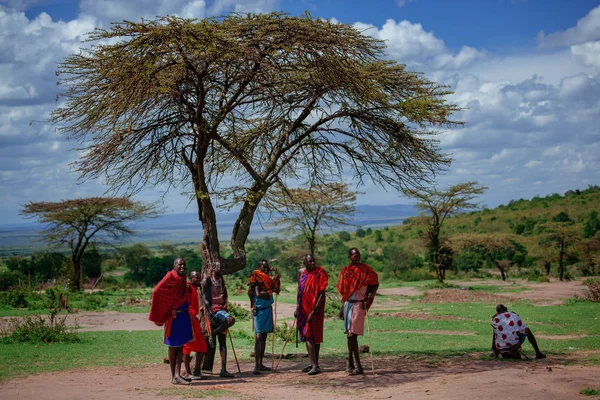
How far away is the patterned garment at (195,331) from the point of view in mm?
10234

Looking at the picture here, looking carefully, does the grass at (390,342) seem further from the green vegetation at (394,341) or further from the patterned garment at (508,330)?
the patterned garment at (508,330)

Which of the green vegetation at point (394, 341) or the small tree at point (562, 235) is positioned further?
the small tree at point (562, 235)

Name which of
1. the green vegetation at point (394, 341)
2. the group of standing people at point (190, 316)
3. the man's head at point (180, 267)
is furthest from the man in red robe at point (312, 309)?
the green vegetation at point (394, 341)

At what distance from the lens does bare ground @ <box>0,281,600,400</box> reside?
8461 mm

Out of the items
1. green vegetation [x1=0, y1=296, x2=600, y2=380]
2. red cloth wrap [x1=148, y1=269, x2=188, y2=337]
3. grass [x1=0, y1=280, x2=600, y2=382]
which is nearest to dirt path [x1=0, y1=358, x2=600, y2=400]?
grass [x1=0, y1=280, x2=600, y2=382]

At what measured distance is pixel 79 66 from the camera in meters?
11.0

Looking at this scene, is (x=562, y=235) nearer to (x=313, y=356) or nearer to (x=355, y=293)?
(x=355, y=293)

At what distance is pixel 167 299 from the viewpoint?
9.80 meters

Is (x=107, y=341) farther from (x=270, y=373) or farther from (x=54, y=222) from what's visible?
(x=54, y=222)

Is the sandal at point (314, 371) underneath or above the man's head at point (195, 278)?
underneath

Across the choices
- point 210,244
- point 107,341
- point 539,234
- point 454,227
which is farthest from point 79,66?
point 454,227

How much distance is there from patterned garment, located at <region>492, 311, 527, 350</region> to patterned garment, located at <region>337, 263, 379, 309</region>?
256 centimetres

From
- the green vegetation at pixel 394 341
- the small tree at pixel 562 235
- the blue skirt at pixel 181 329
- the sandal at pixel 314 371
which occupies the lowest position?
the green vegetation at pixel 394 341

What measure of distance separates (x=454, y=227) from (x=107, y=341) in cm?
5767
